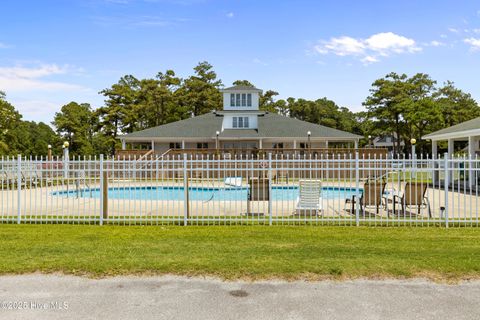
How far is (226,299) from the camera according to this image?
5016 mm

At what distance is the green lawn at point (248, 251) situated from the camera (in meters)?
6.02

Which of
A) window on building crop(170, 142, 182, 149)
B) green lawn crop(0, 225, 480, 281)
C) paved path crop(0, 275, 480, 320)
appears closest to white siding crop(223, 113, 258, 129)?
window on building crop(170, 142, 182, 149)

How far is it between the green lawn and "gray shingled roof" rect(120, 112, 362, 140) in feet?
86.2

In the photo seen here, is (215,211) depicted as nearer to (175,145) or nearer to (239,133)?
(239,133)

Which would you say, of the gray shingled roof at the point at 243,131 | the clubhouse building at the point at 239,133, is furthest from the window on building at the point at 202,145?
the gray shingled roof at the point at 243,131

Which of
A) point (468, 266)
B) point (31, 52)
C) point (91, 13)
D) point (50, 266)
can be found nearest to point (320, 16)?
point (91, 13)

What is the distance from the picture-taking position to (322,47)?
24359mm

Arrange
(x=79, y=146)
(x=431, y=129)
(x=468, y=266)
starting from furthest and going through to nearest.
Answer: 1. (x=79, y=146)
2. (x=431, y=129)
3. (x=468, y=266)

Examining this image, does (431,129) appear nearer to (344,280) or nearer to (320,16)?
(320,16)

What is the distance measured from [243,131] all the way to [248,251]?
30379 millimetres

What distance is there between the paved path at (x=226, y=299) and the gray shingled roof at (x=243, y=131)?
30.0 meters

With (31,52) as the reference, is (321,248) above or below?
below

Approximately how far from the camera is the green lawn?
602 centimetres

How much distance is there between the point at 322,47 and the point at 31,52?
16565 millimetres
